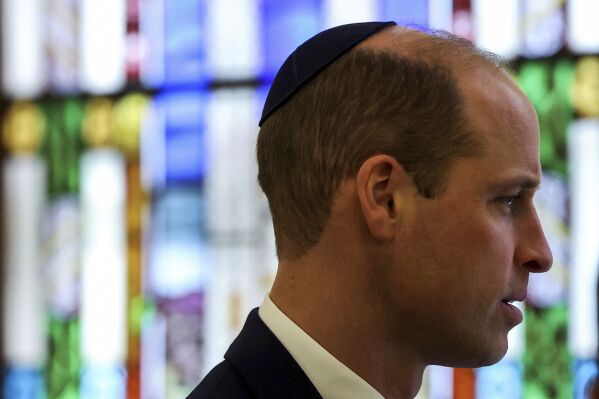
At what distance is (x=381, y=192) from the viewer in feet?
5.83

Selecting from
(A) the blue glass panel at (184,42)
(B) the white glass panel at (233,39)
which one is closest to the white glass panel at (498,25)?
(B) the white glass panel at (233,39)

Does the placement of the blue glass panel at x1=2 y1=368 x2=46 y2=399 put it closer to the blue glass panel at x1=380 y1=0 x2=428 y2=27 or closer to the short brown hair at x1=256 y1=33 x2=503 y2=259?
the blue glass panel at x1=380 y1=0 x2=428 y2=27

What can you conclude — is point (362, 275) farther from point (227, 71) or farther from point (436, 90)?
point (227, 71)

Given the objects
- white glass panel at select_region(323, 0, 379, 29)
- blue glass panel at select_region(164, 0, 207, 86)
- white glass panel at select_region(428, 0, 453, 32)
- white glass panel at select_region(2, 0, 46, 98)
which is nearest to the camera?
white glass panel at select_region(428, 0, 453, 32)

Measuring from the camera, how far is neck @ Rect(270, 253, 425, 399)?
1.79 meters

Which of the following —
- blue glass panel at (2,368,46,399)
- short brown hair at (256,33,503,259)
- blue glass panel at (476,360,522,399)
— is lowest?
blue glass panel at (2,368,46,399)

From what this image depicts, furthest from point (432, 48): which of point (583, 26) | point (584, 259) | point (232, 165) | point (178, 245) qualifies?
point (178, 245)

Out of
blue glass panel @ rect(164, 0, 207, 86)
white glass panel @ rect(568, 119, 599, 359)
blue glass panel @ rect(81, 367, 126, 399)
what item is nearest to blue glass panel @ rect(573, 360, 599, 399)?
white glass panel @ rect(568, 119, 599, 359)

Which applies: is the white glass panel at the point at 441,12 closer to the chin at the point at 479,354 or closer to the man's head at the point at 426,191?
the man's head at the point at 426,191

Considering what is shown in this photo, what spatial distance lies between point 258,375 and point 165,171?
443 centimetres

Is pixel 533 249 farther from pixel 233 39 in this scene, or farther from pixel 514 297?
pixel 233 39

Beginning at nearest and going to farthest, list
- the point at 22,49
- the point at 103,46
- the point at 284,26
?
the point at 284,26 < the point at 103,46 < the point at 22,49

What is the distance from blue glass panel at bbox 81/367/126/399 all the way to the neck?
14.5ft

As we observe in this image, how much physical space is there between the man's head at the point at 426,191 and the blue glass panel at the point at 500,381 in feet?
12.0
